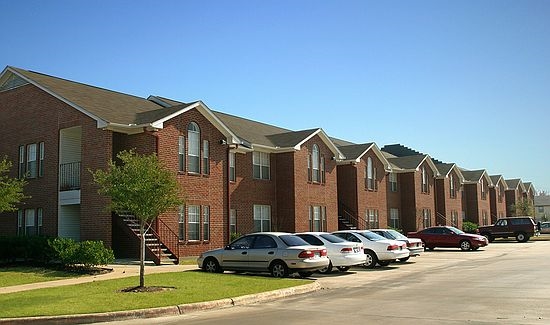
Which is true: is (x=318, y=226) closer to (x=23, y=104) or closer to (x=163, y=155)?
(x=163, y=155)

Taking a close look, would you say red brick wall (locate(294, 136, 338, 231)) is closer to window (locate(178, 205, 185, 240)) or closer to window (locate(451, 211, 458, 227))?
window (locate(178, 205, 185, 240))

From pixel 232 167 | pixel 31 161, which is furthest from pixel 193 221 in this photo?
pixel 31 161

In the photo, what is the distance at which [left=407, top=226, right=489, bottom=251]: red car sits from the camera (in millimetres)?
36969

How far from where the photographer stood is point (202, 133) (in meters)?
29.0

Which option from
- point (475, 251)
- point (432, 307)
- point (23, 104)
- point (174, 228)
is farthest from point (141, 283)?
point (475, 251)

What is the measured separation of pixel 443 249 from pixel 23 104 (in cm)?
2694

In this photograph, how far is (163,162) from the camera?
22.3 metres

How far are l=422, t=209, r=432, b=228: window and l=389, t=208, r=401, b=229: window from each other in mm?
2980

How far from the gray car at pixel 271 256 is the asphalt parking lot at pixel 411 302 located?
89 cm

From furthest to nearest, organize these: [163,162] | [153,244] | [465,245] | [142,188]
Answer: [465,245], [153,244], [163,162], [142,188]

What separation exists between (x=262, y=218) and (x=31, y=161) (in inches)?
503

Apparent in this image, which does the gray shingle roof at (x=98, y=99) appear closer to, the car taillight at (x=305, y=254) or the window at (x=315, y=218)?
the car taillight at (x=305, y=254)

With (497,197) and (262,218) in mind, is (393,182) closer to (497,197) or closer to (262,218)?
(262,218)

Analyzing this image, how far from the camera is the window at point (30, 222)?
2864cm
